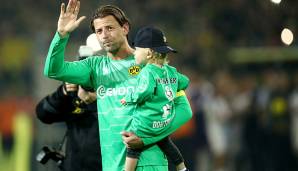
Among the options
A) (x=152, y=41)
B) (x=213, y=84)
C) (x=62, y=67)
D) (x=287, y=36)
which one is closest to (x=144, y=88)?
(x=152, y=41)

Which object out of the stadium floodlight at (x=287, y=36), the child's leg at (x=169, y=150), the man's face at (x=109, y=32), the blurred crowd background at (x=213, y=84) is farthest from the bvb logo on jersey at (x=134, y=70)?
the blurred crowd background at (x=213, y=84)

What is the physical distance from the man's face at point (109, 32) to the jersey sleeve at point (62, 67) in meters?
0.24

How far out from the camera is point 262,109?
14.0m

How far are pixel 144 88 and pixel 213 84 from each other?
9848 mm

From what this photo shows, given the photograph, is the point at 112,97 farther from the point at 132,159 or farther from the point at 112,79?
the point at 132,159

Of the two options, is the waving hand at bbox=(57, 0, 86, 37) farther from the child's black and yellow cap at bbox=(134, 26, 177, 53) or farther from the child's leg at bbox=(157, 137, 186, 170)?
the child's leg at bbox=(157, 137, 186, 170)

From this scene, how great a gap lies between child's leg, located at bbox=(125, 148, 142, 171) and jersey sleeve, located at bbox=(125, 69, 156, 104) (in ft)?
1.15

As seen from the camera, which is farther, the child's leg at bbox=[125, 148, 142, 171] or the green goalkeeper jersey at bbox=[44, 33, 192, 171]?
the green goalkeeper jersey at bbox=[44, 33, 192, 171]

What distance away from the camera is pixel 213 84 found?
15578 millimetres

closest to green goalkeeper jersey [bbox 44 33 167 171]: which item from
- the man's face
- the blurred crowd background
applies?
the man's face

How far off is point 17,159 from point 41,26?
3851 millimetres

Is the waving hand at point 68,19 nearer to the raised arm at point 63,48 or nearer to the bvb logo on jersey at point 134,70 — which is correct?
the raised arm at point 63,48

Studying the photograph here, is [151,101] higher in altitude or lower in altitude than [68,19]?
lower

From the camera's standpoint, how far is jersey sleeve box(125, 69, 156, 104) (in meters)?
5.80
